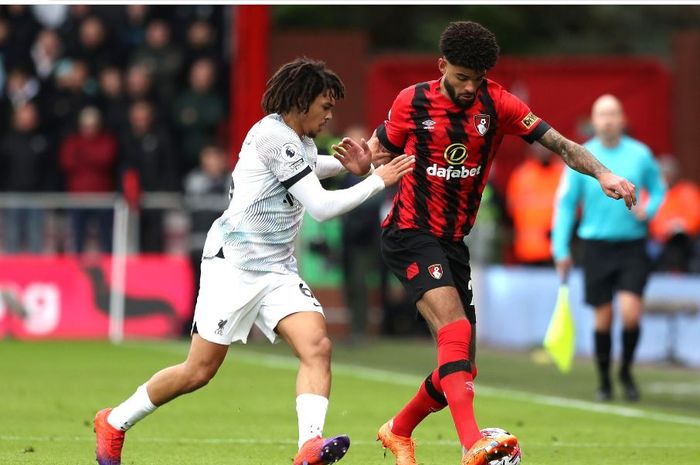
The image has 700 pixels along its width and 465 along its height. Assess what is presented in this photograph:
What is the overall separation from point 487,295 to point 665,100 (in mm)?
6589

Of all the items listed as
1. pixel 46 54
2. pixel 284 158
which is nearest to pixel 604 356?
pixel 284 158

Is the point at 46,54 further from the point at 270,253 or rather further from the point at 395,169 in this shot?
the point at 395,169

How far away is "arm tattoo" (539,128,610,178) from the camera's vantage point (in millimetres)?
8477

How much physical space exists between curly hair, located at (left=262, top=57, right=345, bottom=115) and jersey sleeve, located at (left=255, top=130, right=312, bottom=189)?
200mm

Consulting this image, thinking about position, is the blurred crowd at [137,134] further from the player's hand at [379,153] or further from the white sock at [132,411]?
the white sock at [132,411]

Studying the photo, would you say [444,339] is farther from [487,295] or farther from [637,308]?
[487,295]

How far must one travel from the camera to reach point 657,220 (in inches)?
817

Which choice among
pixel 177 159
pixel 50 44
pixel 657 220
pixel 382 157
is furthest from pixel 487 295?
pixel 382 157

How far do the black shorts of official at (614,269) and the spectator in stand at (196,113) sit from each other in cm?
858

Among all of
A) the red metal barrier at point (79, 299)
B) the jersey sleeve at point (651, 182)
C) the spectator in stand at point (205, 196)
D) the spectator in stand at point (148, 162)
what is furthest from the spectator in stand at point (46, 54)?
the jersey sleeve at point (651, 182)

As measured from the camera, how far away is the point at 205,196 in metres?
19.4

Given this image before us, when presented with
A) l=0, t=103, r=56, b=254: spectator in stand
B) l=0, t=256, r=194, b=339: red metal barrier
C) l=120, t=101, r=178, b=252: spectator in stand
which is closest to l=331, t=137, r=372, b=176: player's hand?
l=0, t=256, r=194, b=339: red metal barrier

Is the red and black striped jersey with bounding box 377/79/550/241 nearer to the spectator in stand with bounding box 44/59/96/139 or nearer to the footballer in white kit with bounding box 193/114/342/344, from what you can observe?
the footballer in white kit with bounding box 193/114/342/344

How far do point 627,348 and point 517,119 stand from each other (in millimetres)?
5284
